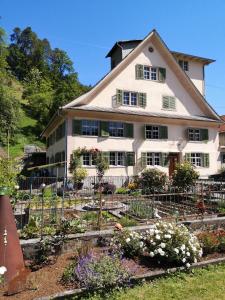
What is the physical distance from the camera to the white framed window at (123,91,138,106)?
25.7m

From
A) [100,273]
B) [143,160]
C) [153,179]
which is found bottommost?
[100,273]

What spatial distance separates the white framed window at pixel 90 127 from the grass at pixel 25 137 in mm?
24753

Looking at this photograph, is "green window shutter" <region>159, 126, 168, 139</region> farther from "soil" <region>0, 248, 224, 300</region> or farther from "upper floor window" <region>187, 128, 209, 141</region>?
"soil" <region>0, 248, 224, 300</region>

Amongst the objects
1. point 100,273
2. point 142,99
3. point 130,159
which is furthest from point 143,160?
point 100,273

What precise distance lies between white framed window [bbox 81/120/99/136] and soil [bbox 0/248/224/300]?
1690 centimetres

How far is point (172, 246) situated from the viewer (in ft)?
21.3

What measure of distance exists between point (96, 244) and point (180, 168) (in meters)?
12.6

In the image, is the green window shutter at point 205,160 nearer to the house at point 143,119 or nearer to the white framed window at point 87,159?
the house at point 143,119

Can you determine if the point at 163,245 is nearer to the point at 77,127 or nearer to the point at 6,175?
the point at 6,175

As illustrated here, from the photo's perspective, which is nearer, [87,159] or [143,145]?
[87,159]

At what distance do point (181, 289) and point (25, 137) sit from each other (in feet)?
169

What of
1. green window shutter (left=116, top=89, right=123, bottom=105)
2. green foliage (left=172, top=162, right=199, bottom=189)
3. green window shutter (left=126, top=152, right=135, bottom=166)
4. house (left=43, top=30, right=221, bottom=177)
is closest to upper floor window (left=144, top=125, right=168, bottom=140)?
house (left=43, top=30, right=221, bottom=177)

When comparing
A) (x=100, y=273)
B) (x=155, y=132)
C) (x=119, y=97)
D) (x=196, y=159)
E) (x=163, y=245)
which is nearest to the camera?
(x=100, y=273)

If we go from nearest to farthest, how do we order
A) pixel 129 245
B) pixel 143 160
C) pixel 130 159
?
pixel 129 245
pixel 130 159
pixel 143 160
